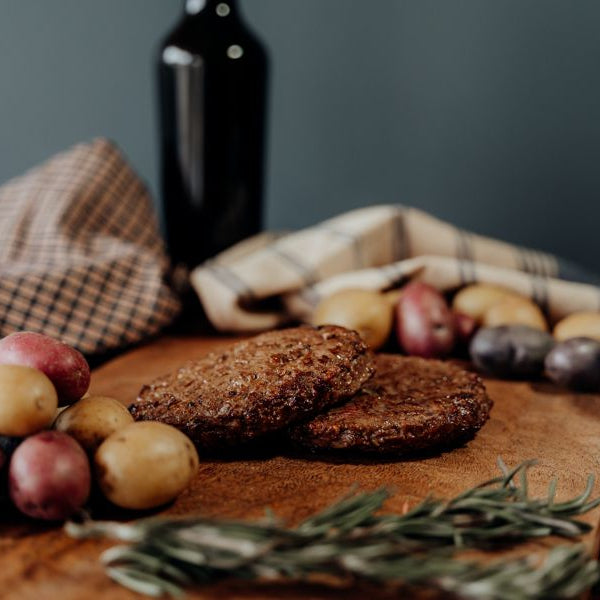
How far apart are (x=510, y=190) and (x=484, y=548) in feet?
6.12

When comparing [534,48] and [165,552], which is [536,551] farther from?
[534,48]

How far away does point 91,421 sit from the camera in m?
1.03

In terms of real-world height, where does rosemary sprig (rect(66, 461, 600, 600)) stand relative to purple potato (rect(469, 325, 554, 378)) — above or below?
above

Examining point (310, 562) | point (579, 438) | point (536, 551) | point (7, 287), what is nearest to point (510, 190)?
point (579, 438)

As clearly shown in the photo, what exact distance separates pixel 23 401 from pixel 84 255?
103 cm

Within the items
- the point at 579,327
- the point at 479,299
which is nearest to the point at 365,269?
the point at 479,299

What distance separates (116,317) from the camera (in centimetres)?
183

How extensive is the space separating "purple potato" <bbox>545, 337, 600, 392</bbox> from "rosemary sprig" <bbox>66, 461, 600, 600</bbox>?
2.24 ft

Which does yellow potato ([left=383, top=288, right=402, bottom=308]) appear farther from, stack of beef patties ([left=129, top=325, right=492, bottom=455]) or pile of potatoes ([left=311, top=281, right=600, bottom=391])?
stack of beef patties ([left=129, top=325, right=492, bottom=455])

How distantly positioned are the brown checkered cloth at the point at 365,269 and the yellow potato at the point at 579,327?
0.37 ft

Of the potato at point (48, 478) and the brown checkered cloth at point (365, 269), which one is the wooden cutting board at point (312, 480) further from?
the brown checkered cloth at point (365, 269)

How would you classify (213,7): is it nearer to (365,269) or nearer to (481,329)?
(365,269)

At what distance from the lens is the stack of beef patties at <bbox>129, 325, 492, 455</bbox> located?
1.14 m

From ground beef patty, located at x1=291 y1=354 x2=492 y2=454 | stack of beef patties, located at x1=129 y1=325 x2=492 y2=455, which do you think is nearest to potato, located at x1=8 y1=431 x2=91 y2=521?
stack of beef patties, located at x1=129 y1=325 x2=492 y2=455
